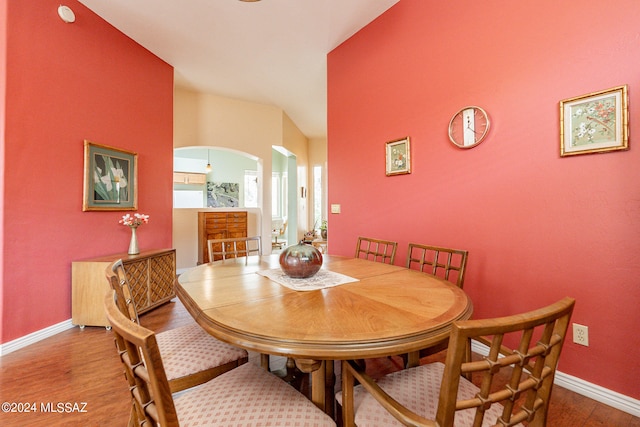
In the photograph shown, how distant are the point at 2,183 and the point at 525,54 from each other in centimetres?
393

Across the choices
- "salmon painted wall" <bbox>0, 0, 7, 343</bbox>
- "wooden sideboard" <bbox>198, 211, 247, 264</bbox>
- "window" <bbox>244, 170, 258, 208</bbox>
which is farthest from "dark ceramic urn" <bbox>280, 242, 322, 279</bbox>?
"window" <bbox>244, 170, 258, 208</bbox>

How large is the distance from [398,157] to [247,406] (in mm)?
2364

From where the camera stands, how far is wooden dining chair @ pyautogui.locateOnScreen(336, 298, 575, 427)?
593 mm

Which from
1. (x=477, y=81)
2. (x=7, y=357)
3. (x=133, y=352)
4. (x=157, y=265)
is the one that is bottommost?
(x=7, y=357)

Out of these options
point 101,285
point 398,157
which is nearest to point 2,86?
point 101,285

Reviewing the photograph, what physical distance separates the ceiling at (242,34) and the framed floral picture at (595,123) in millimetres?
1950

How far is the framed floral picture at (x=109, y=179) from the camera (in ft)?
9.11

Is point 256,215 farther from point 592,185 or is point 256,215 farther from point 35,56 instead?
point 592,185

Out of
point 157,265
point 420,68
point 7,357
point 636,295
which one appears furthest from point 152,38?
point 636,295

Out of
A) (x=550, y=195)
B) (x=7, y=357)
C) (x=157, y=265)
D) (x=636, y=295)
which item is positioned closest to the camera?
(x=636, y=295)

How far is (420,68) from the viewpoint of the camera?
8.23ft

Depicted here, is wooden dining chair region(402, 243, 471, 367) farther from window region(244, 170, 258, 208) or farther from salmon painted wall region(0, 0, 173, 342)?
window region(244, 170, 258, 208)

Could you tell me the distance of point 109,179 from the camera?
301 cm

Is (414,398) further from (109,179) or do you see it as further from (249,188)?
(249,188)
